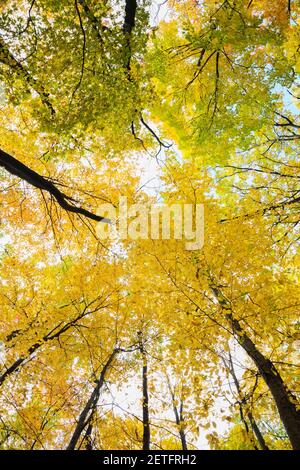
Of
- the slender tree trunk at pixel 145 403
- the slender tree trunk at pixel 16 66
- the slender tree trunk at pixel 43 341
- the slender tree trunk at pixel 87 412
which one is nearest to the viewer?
the slender tree trunk at pixel 16 66

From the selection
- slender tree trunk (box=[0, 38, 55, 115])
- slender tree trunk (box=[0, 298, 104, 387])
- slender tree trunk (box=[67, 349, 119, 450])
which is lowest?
slender tree trunk (box=[67, 349, 119, 450])

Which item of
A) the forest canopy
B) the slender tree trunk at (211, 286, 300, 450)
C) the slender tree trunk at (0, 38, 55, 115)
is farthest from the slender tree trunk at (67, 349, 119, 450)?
the slender tree trunk at (0, 38, 55, 115)

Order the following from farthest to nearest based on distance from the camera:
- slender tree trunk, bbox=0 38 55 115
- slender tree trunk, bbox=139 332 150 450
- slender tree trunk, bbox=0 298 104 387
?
slender tree trunk, bbox=139 332 150 450 → slender tree trunk, bbox=0 298 104 387 → slender tree trunk, bbox=0 38 55 115

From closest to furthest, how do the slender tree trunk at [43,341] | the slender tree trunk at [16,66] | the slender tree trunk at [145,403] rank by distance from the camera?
1. the slender tree trunk at [16,66]
2. the slender tree trunk at [43,341]
3. the slender tree trunk at [145,403]

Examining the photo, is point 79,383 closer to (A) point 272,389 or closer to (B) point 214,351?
(B) point 214,351

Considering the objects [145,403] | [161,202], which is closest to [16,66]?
[161,202]

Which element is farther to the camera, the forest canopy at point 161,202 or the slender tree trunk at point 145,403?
the slender tree trunk at point 145,403

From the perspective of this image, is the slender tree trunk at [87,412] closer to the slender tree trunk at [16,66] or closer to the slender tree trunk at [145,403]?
the slender tree trunk at [145,403]

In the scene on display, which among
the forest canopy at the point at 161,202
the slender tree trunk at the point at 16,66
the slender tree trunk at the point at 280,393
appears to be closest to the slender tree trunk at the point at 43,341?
the forest canopy at the point at 161,202

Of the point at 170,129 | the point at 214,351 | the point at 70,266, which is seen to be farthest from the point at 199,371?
the point at 170,129

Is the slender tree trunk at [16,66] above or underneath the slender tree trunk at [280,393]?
above

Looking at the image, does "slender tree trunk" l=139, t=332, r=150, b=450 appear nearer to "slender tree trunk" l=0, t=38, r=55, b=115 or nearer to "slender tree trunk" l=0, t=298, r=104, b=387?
"slender tree trunk" l=0, t=298, r=104, b=387

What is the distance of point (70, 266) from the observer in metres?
7.35

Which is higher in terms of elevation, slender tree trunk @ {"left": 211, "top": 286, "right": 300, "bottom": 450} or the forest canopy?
the forest canopy
